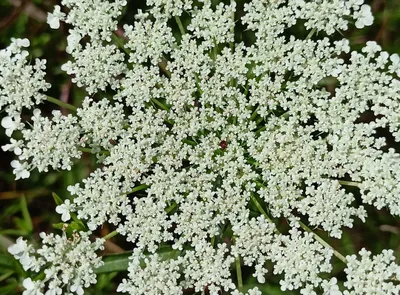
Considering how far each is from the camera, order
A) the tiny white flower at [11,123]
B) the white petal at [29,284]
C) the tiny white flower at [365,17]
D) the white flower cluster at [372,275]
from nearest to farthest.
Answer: the white flower cluster at [372,275]
the white petal at [29,284]
the tiny white flower at [11,123]
the tiny white flower at [365,17]

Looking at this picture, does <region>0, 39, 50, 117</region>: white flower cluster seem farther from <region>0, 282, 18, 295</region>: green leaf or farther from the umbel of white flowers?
<region>0, 282, 18, 295</region>: green leaf

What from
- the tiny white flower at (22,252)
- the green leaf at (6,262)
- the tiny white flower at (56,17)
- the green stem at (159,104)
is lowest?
the tiny white flower at (22,252)

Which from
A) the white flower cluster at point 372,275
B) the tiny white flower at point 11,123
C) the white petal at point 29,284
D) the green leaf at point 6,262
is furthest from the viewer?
the green leaf at point 6,262

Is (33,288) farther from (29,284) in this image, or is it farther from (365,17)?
(365,17)

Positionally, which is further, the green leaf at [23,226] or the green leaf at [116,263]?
the green leaf at [23,226]

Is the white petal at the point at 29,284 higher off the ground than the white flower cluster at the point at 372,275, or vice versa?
the white petal at the point at 29,284

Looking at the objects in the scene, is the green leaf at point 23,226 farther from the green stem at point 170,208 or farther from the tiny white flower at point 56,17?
the tiny white flower at point 56,17

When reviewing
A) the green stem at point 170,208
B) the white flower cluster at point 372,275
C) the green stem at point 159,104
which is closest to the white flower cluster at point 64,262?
the green stem at point 170,208

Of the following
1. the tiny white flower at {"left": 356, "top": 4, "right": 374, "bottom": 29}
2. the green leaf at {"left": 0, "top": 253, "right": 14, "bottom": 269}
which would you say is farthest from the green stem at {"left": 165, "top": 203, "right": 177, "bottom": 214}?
the tiny white flower at {"left": 356, "top": 4, "right": 374, "bottom": 29}

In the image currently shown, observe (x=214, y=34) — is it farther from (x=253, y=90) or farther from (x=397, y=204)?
(x=397, y=204)
